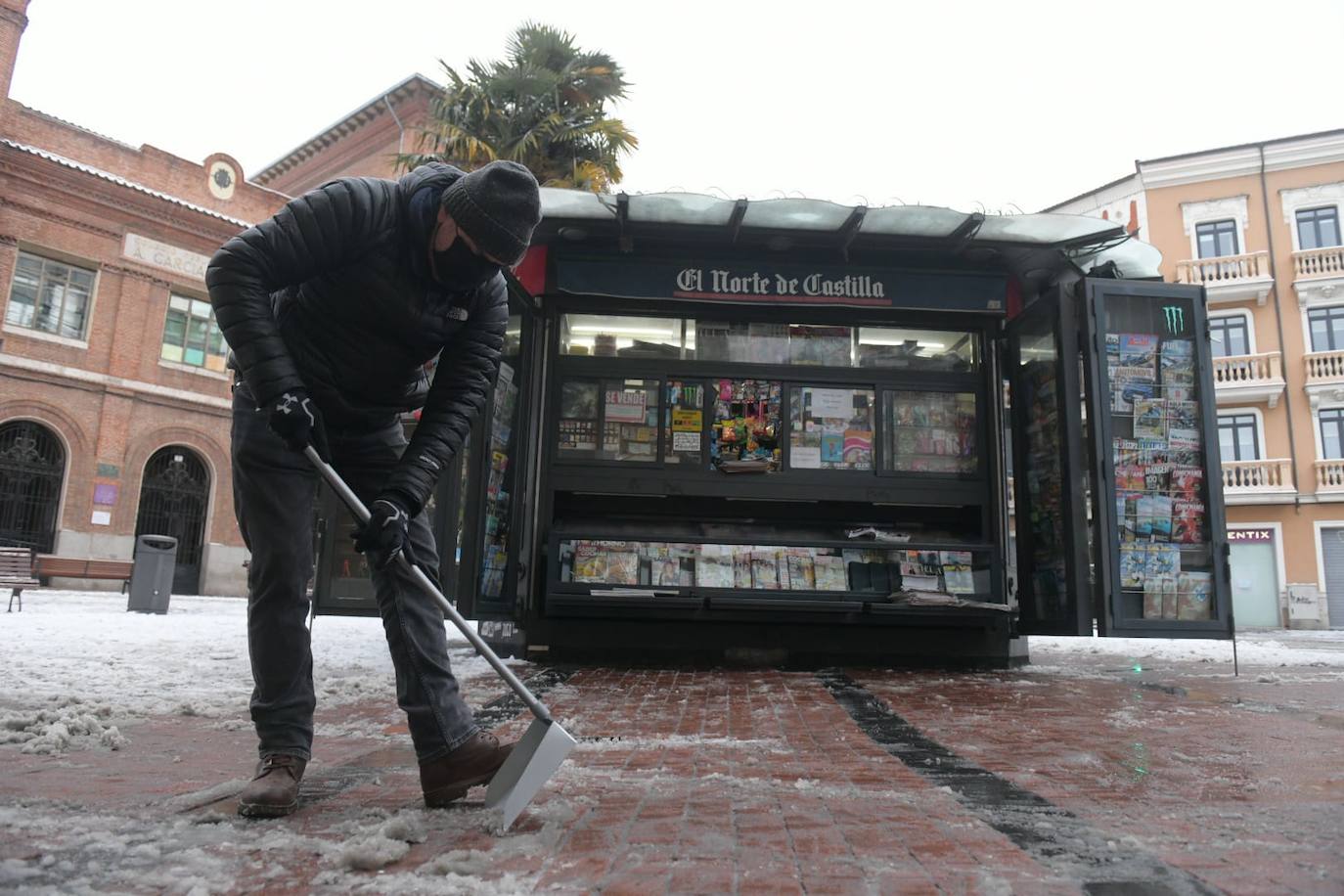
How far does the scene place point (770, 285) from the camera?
283 inches

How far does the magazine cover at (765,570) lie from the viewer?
6.64 m

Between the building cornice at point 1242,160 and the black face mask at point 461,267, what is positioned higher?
the building cornice at point 1242,160

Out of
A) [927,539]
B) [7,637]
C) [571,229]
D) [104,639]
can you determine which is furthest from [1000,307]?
[7,637]

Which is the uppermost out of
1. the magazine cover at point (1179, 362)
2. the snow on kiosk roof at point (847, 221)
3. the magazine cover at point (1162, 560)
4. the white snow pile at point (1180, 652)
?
the snow on kiosk roof at point (847, 221)

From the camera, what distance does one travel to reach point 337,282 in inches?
98.9

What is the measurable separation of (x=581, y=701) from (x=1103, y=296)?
480 cm

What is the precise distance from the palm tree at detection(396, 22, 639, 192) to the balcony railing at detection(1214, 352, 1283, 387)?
20466 millimetres

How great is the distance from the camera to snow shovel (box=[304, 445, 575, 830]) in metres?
2.21

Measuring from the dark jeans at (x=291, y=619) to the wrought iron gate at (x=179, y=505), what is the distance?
874 inches

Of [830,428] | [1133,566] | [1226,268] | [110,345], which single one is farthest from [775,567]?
[1226,268]

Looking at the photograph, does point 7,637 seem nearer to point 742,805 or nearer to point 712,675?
point 712,675

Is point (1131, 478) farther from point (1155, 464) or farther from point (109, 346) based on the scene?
point (109, 346)

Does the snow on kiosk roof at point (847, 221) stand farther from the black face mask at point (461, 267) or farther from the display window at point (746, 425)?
the black face mask at point (461, 267)

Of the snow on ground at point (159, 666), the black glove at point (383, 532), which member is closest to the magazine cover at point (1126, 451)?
the snow on ground at point (159, 666)
